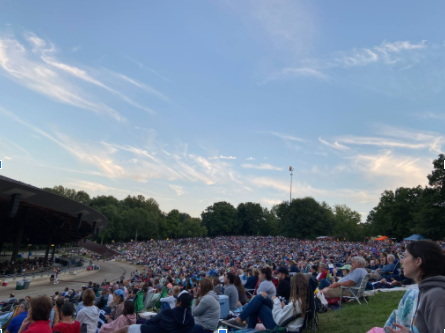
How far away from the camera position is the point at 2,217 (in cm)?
3023

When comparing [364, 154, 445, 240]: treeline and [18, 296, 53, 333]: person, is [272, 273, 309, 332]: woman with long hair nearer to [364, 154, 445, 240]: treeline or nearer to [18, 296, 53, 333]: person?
[18, 296, 53, 333]: person

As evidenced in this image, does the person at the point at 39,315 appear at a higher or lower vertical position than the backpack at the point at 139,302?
higher

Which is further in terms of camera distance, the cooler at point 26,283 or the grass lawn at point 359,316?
the cooler at point 26,283

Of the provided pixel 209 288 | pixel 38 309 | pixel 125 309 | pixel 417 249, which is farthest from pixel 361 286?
pixel 38 309

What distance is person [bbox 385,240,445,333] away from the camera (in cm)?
190

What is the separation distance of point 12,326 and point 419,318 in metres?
6.17

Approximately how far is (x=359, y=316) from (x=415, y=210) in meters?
55.0

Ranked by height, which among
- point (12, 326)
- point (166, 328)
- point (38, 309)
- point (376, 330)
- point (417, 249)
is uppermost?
point (417, 249)

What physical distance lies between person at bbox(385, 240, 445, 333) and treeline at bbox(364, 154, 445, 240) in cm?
4418

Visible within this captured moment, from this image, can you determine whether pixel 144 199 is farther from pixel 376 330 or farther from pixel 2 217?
pixel 376 330

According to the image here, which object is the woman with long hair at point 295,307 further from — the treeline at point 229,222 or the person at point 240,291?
the treeline at point 229,222

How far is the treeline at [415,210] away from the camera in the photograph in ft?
129

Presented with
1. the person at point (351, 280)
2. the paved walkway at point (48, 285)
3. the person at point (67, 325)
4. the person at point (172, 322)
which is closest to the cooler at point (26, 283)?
the paved walkway at point (48, 285)

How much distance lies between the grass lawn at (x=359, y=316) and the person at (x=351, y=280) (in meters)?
0.36
